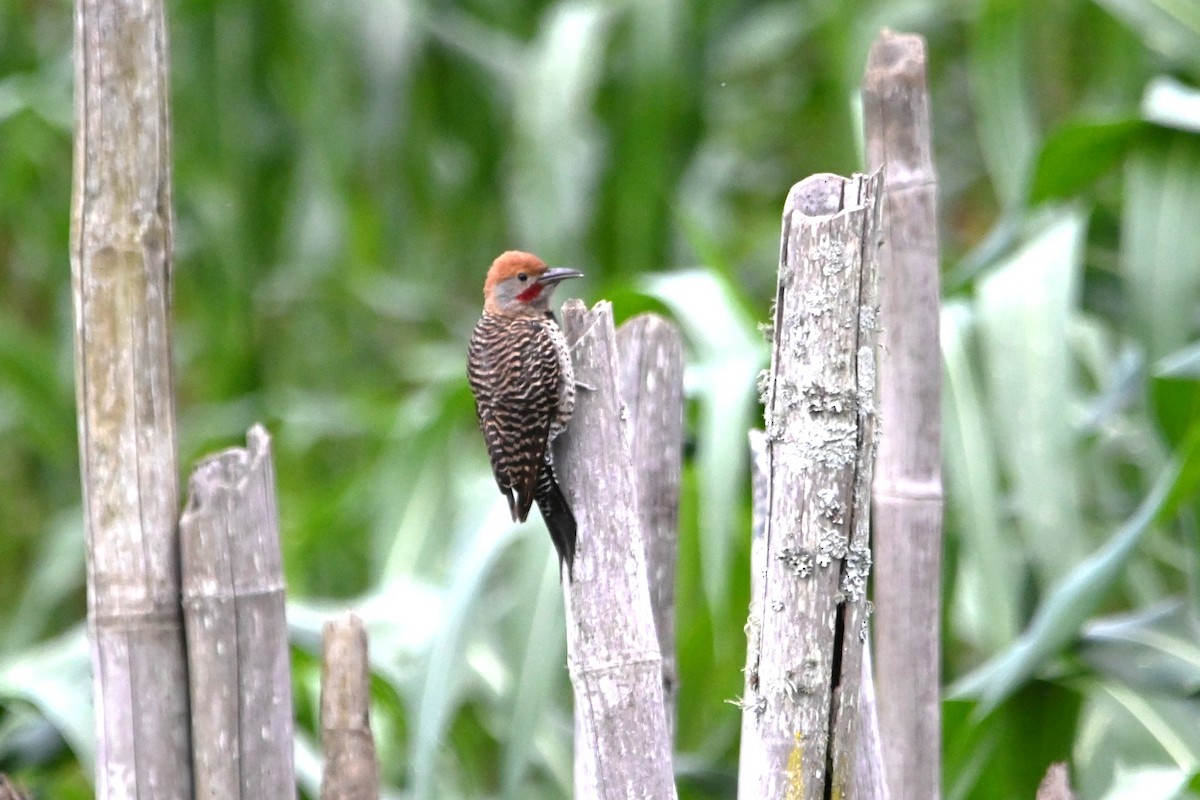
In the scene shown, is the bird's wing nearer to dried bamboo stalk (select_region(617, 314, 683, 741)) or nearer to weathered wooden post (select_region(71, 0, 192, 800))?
dried bamboo stalk (select_region(617, 314, 683, 741))

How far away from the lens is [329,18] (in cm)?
407

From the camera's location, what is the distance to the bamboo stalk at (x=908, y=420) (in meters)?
1.58

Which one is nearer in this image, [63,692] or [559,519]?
[559,519]

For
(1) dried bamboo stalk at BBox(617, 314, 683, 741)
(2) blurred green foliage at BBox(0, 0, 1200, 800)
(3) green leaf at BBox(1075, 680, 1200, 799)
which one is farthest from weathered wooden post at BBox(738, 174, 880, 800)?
(3) green leaf at BBox(1075, 680, 1200, 799)

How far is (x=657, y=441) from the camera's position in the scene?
1601mm

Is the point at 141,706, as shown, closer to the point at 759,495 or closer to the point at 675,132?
the point at 759,495

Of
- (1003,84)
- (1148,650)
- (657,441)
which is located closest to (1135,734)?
(1148,650)

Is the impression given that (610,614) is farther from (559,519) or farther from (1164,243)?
(1164,243)

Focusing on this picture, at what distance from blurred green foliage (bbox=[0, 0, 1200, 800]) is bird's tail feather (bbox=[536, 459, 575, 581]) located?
0.54 meters

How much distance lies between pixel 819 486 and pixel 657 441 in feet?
1.42

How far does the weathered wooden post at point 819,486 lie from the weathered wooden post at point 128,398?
2.01 feet

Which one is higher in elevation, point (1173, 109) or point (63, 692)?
point (1173, 109)

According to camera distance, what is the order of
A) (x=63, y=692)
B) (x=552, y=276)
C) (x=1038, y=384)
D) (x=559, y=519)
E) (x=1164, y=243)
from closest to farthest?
(x=559, y=519) < (x=552, y=276) < (x=63, y=692) < (x=1038, y=384) < (x=1164, y=243)

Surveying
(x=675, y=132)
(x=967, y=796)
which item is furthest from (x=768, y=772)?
(x=675, y=132)
